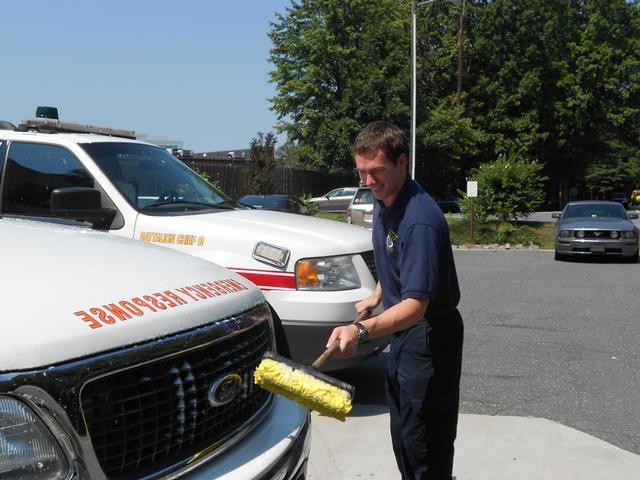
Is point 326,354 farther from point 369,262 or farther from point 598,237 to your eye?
point 598,237

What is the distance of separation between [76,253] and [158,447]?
77cm

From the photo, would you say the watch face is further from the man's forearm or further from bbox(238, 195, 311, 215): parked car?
bbox(238, 195, 311, 215): parked car

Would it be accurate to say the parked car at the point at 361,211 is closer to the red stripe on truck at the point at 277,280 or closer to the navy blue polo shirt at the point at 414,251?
the red stripe on truck at the point at 277,280

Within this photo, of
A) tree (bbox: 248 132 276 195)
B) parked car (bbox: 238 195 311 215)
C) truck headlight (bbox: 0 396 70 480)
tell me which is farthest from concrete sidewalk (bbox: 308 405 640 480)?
tree (bbox: 248 132 276 195)

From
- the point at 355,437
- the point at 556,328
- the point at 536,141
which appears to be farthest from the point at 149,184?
the point at 536,141

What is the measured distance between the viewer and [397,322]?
2.65 m

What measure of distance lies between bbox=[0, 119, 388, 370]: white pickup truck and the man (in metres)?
1.50

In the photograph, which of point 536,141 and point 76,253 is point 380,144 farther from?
point 536,141

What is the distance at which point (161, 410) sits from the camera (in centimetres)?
197

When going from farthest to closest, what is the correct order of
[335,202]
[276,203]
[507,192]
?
[335,202], [507,192], [276,203]

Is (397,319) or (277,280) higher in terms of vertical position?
(397,319)

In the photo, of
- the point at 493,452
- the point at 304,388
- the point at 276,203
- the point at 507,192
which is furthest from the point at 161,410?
the point at 507,192

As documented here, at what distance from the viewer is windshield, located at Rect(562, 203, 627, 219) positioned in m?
15.8

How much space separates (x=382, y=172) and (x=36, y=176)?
2905mm
